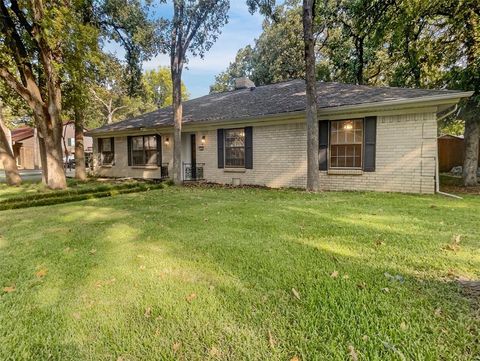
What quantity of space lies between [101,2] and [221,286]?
1435 cm

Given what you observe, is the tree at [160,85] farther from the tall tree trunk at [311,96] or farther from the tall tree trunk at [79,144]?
the tall tree trunk at [311,96]

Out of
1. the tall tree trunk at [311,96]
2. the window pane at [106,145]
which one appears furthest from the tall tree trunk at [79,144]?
the tall tree trunk at [311,96]

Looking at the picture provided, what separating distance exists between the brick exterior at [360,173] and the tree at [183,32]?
1707 millimetres

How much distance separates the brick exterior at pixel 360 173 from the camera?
789cm

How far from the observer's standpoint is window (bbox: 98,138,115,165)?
16.2m

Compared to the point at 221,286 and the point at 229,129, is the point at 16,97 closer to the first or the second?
the point at 229,129

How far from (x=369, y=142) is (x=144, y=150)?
11.2 meters

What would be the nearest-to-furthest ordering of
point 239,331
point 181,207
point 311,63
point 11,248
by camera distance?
point 239,331 < point 11,248 < point 181,207 < point 311,63

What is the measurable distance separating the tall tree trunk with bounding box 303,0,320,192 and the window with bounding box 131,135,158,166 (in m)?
8.80

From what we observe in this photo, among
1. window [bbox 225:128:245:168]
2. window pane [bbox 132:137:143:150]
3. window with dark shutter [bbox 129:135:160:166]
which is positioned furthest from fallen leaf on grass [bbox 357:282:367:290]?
window pane [bbox 132:137:143:150]

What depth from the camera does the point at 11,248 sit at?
12.8ft

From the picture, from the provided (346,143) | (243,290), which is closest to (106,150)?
(346,143)

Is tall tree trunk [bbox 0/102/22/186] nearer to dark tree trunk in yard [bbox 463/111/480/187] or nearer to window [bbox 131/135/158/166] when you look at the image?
window [bbox 131/135/158/166]

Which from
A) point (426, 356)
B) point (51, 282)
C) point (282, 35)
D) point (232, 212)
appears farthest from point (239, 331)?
point (282, 35)
